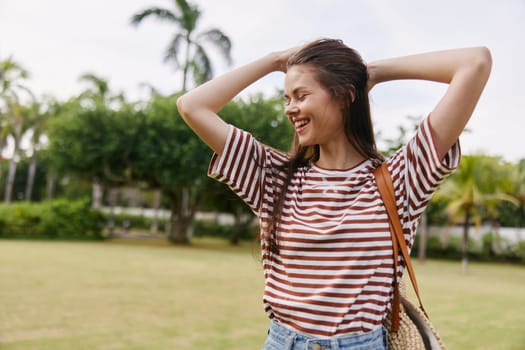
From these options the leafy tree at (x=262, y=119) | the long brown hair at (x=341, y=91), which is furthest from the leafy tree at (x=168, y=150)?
the long brown hair at (x=341, y=91)

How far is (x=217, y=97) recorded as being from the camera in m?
1.61

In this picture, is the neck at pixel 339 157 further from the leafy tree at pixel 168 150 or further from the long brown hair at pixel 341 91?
the leafy tree at pixel 168 150

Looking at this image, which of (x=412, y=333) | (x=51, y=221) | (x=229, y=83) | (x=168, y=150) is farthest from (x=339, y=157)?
(x=51, y=221)

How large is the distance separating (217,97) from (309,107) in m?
0.30

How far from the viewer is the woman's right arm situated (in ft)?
5.15

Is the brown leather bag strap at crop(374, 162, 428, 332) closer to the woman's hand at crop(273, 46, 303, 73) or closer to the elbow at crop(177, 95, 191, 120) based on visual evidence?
the woman's hand at crop(273, 46, 303, 73)

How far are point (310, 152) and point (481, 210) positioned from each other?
68.9 feet

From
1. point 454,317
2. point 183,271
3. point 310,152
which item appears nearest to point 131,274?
point 183,271

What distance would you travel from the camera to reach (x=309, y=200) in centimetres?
149

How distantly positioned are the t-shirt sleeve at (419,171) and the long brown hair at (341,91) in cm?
15

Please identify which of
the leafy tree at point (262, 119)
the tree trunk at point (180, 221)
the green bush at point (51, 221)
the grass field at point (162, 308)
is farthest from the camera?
the tree trunk at point (180, 221)

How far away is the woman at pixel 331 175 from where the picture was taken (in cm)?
135

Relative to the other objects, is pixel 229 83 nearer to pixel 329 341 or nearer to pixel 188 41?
pixel 329 341

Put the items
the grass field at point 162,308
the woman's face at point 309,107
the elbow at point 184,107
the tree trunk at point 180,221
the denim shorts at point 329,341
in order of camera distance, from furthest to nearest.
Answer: the tree trunk at point 180,221 < the grass field at point 162,308 < the elbow at point 184,107 < the woman's face at point 309,107 < the denim shorts at point 329,341
